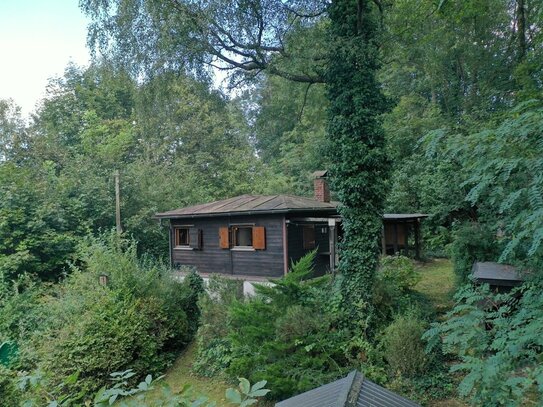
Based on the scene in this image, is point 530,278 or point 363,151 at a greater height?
point 363,151

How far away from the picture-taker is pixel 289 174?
1054 inches

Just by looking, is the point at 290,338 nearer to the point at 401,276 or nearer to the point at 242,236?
the point at 401,276

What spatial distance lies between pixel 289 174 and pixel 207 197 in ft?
23.2

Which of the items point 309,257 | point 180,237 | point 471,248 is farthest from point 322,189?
point 309,257

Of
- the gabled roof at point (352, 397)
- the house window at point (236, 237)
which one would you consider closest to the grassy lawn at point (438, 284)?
the house window at point (236, 237)

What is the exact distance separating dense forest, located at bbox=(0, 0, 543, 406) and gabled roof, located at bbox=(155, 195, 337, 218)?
5.84ft

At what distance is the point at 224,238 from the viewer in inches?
519

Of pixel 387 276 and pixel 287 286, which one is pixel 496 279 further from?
pixel 287 286

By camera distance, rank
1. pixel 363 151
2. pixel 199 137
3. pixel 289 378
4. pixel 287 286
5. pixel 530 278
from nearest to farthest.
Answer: pixel 530 278 → pixel 289 378 → pixel 287 286 → pixel 363 151 → pixel 199 137

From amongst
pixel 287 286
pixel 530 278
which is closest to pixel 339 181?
pixel 287 286

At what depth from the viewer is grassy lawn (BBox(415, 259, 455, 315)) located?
31.0ft

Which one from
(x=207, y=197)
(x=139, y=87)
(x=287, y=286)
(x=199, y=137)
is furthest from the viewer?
(x=199, y=137)

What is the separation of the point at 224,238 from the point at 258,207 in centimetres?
204

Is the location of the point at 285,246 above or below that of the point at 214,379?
above
